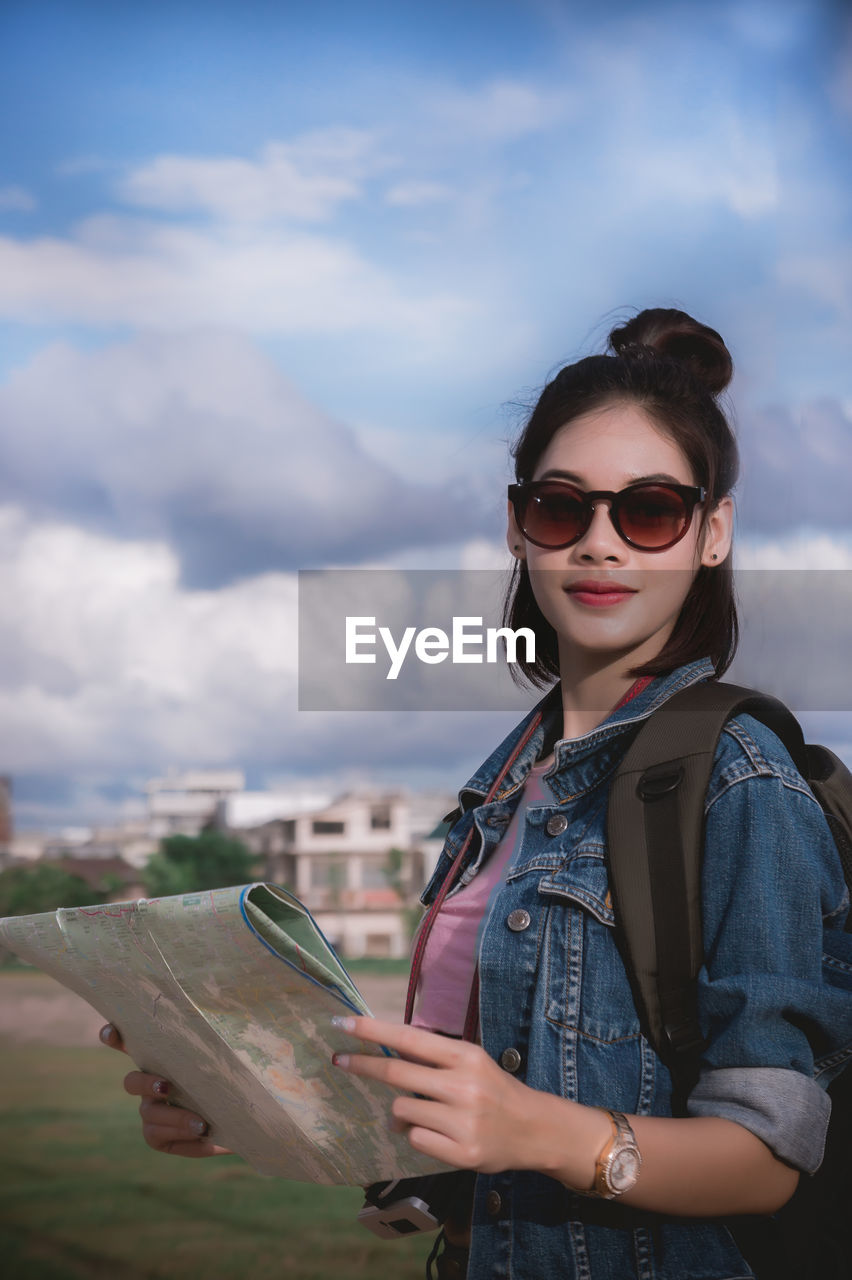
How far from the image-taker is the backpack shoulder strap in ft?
2.94

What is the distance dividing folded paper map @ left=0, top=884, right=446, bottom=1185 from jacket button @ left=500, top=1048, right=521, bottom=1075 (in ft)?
0.48

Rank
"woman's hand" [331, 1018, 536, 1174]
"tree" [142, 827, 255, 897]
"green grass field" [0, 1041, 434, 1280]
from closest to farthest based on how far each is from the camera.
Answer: "woman's hand" [331, 1018, 536, 1174]
"green grass field" [0, 1041, 434, 1280]
"tree" [142, 827, 255, 897]

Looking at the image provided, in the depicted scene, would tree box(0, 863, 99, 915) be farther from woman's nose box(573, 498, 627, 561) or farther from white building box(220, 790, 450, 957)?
woman's nose box(573, 498, 627, 561)

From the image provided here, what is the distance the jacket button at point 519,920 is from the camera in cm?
100

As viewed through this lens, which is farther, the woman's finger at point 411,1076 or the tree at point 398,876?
the tree at point 398,876

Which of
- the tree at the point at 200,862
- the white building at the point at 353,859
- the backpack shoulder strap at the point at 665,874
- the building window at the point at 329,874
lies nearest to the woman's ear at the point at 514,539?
the backpack shoulder strap at the point at 665,874

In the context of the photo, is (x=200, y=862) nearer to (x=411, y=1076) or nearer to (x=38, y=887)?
(x=38, y=887)

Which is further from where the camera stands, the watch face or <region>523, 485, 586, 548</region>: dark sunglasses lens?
<region>523, 485, 586, 548</region>: dark sunglasses lens

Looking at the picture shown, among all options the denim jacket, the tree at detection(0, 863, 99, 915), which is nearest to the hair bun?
the denim jacket

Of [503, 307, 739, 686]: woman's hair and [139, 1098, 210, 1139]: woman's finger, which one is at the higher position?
[503, 307, 739, 686]: woman's hair

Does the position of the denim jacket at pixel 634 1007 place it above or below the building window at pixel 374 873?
above

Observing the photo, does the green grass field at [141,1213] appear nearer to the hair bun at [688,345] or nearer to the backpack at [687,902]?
the backpack at [687,902]

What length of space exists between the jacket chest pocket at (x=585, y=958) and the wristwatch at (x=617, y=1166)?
11cm

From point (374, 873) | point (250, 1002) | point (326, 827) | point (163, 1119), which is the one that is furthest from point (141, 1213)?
point (326, 827)
